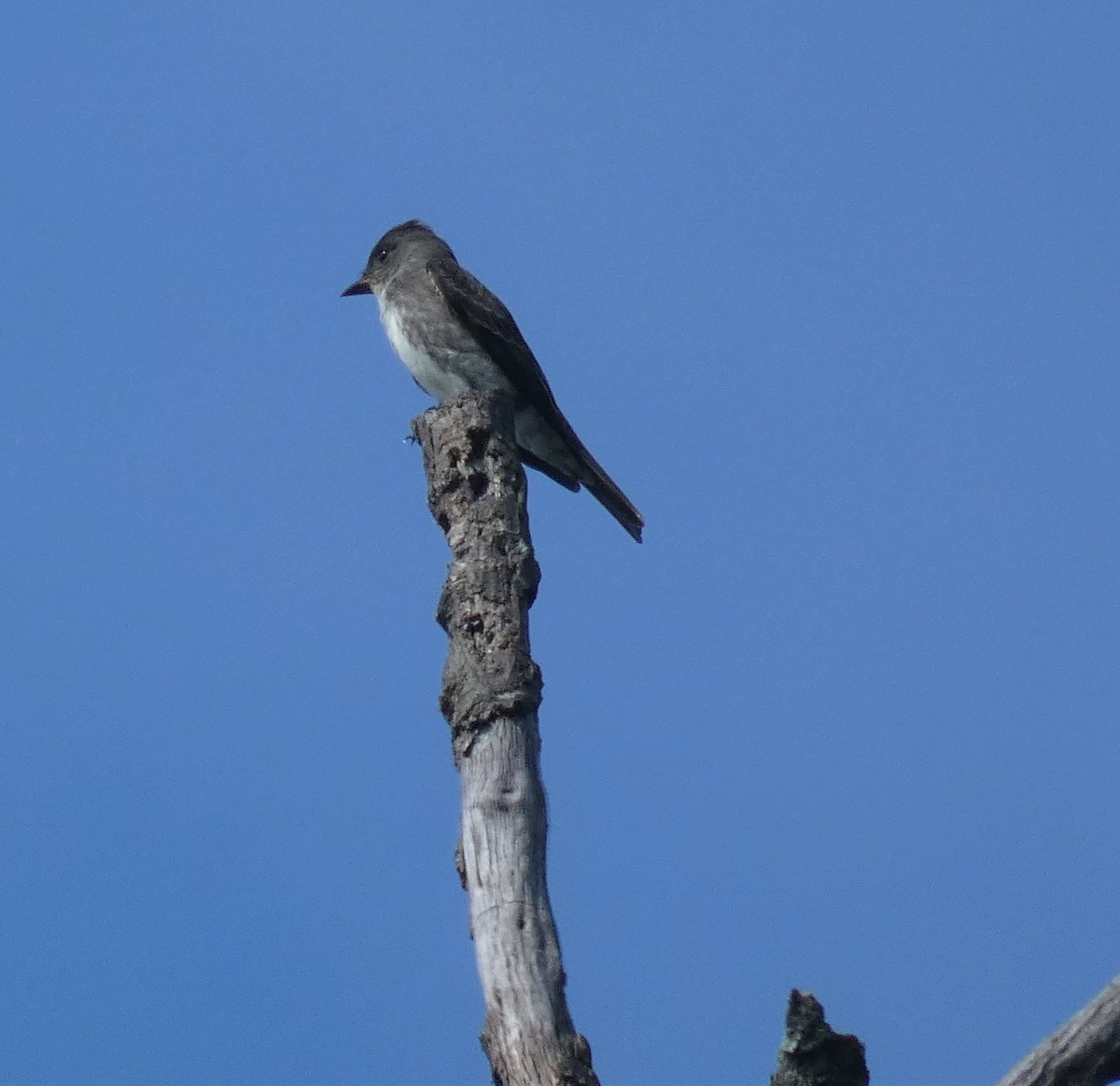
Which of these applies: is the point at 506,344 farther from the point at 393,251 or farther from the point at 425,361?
the point at 393,251

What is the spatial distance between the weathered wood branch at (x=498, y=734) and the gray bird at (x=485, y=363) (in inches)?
128

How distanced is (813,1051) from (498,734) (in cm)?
150

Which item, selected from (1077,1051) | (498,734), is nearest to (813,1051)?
(1077,1051)

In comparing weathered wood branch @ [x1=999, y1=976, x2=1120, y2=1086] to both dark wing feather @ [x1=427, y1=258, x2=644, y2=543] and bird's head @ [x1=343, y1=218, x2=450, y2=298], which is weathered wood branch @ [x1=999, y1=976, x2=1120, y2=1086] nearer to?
dark wing feather @ [x1=427, y1=258, x2=644, y2=543]

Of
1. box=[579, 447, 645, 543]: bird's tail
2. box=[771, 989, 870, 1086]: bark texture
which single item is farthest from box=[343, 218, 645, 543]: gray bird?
box=[771, 989, 870, 1086]: bark texture

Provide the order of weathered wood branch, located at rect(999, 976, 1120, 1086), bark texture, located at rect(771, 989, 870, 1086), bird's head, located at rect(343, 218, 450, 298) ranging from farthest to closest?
bird's head, located at rect(343, 218, 450, 298) < bark texture, located at rect(771, 989, 870, 1086) < weathered wood branch, located at rect(999, 976, 1120, 1086)

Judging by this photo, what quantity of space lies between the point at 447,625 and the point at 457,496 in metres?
0.70

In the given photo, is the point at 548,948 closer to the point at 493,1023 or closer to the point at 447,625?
the point at 493,1023

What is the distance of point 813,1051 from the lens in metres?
4.65

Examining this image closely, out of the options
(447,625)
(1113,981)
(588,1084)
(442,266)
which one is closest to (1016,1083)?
(1113,981)

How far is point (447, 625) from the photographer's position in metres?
6.26

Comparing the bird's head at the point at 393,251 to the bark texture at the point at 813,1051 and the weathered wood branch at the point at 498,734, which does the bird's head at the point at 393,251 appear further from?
the bark texture at the point at 813,1051

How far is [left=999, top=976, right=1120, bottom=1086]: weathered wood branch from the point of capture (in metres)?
4.44

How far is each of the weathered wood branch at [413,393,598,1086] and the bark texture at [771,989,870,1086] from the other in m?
0.54
